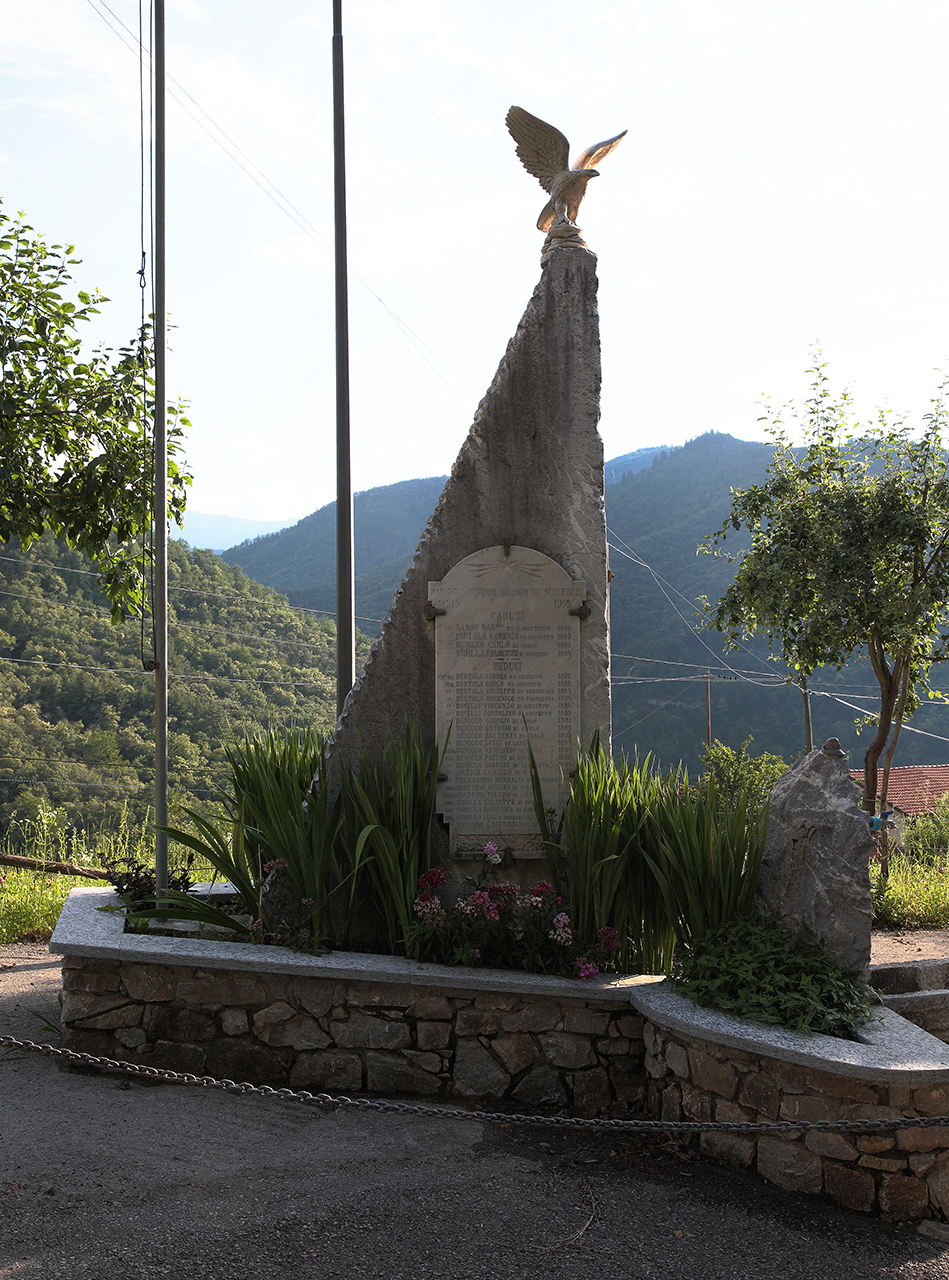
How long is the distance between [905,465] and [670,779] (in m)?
5.83

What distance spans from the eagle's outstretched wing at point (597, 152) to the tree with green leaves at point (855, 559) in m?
4.10

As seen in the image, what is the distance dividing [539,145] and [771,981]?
4414 mm

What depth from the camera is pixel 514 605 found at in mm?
4730

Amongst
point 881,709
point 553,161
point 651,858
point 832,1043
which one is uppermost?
point 553,161

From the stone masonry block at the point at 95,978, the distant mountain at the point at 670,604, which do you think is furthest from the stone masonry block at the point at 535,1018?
the distant mountain at the point at 670,604

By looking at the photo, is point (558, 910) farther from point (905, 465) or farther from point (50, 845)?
point (905, 465)

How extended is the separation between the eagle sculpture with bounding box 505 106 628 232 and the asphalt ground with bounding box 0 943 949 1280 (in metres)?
4.52

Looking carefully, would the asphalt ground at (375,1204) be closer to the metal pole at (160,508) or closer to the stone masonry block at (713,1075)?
the stone masonry block at (713,1075)

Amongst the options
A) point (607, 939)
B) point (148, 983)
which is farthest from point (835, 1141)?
point (148, 983)

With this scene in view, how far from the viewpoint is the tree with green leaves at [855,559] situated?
8148 mm

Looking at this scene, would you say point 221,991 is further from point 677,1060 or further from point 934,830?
point 934,830

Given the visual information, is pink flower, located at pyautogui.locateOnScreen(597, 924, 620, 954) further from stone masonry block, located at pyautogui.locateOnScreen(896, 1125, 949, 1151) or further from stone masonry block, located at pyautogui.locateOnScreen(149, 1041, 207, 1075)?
stone masonry block, located at pyautogui.locateOnScreen(149, 1041, 207, 1075)

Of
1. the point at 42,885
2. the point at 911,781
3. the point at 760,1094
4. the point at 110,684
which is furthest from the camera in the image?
the point at 911,781

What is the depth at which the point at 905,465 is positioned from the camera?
872cm
